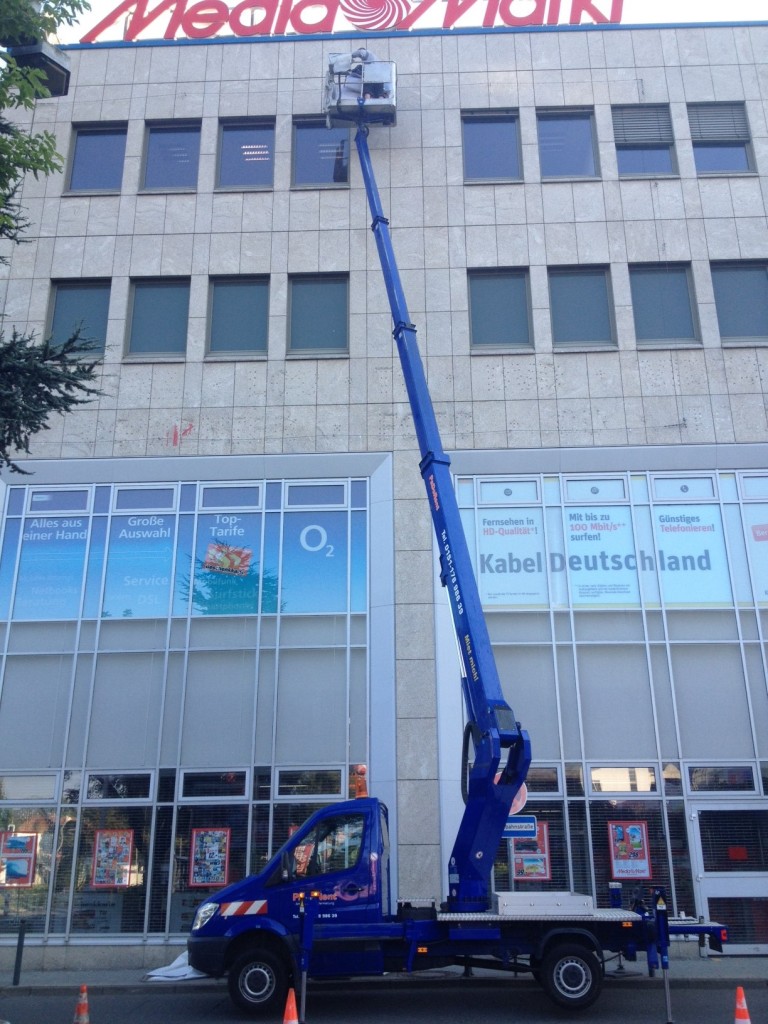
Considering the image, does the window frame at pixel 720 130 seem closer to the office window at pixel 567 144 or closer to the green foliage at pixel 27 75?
the office window at pixel 567 144

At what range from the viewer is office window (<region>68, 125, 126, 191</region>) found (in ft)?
62.7

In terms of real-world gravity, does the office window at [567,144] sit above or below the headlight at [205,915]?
above

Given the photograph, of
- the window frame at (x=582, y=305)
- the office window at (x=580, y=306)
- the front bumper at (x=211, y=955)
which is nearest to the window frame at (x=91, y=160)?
the window frame at (x=582, y=305)


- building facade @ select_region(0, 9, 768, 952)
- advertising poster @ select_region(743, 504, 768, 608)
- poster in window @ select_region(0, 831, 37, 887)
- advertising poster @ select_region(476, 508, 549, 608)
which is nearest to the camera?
poster in window @ select_region(0, 831, 37, 887)

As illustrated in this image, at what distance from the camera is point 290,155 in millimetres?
18891

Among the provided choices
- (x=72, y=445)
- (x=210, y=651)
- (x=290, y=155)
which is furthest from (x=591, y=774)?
(x=290, y=155)

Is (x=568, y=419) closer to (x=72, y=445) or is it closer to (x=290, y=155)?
(x=290, y=155)

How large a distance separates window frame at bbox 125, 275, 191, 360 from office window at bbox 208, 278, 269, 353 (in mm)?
552

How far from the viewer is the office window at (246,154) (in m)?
19.0

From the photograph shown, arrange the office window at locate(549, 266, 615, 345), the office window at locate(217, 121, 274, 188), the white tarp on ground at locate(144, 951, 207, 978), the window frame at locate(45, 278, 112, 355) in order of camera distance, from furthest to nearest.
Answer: the office window at locate(217, 121, 274, 188)
the window frame at locate(45, 278, 112, 355)
the office window at locate(549, 266, 615, 345)
the white tarp on ground at locate(144, 951, 207, 978)

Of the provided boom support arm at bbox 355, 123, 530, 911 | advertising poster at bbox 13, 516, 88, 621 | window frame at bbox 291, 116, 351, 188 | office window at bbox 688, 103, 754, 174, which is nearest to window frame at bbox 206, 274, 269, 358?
window frame at bbox 291, 116, 351, 188

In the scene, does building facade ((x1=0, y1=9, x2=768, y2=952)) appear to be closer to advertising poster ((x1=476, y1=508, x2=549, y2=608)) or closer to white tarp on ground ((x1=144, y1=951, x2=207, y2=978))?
advertising poster ((x1=476, y1=508, x2=549, y2=608))

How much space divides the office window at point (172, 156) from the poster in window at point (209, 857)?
13.1m

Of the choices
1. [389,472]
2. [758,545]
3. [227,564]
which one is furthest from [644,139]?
[227,564]
